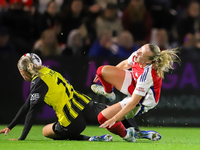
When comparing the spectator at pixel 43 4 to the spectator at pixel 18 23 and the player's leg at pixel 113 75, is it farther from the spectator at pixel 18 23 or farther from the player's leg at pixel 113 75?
the player's leg at pixel 113 75

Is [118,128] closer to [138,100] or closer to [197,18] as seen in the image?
[138,100]

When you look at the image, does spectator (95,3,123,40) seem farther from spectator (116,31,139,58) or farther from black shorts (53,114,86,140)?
black shorts (53,114,86,140)

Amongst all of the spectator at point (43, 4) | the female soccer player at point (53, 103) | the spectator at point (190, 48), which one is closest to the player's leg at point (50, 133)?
the female soccer player at point (53, 103)

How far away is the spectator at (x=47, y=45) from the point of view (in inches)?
343

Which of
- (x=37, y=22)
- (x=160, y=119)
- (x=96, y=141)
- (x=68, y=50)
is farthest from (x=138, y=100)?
(x=37, y=22)

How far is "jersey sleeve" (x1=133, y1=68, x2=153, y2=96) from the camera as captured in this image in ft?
17.3

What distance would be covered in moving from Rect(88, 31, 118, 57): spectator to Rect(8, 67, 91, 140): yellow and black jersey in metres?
3.27

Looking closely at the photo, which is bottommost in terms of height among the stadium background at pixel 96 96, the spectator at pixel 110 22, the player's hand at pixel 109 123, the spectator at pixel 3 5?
the stadium background at pixel 96 96

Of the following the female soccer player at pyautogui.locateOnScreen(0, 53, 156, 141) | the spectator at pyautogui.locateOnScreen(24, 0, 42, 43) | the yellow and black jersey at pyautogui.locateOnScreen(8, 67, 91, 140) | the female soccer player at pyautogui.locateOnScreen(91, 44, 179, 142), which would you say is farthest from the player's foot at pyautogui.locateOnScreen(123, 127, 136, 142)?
the spectator at pyautogui.locateOnScreen(24, 0, 42, 43)

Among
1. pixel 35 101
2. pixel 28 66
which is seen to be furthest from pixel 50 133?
pixel 28 66

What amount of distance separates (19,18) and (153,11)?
10.9ft

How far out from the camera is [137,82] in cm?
533

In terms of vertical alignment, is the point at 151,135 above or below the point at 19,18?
below

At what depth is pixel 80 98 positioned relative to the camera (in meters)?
5.71
